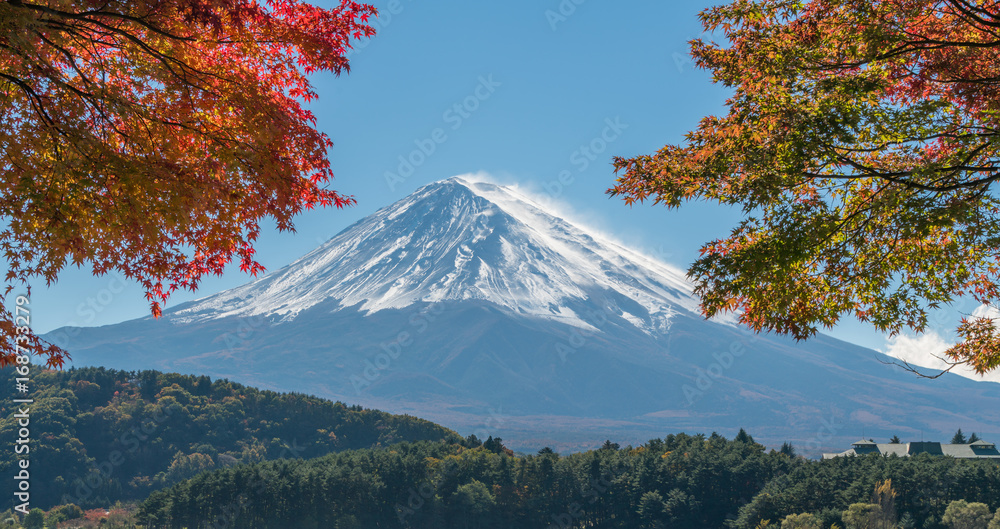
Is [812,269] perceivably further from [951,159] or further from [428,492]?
[428,492]

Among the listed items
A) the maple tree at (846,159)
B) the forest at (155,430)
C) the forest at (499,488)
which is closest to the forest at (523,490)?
the forest at (499,488)

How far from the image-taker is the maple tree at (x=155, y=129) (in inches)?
197

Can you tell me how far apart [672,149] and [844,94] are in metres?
1.79

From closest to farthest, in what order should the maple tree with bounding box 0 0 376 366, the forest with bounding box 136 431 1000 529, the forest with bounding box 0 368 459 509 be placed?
1. the maple tree with bounding box 0 0 376 366
2. the forest with bounding box 136 431 1000 529
3. the forest with bounding box 0 368 459 509

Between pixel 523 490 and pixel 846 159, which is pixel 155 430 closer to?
pixel 523 490

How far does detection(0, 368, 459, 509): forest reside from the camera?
80500 millimetres

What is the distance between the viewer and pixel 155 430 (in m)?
93.9

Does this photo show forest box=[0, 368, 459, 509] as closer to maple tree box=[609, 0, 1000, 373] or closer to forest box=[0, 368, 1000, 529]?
forest box=[0, 368, 1000, 529]

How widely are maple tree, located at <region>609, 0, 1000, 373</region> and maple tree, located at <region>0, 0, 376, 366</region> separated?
13.1 ft

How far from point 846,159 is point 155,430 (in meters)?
107

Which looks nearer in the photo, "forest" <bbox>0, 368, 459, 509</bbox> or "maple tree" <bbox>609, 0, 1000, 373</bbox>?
"maple tree" <bbox>609, 0, 1000, 373</bbox>

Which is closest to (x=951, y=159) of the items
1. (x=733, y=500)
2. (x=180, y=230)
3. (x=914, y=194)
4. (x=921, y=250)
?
(x=914, y=194)

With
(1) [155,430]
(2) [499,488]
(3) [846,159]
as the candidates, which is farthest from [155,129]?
(1) [155,430]

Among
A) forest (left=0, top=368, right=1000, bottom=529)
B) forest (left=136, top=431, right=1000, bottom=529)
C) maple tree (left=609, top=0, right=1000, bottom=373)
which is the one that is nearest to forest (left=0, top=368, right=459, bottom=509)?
forest (left=0, top=368, right=1000, bottom=529)
